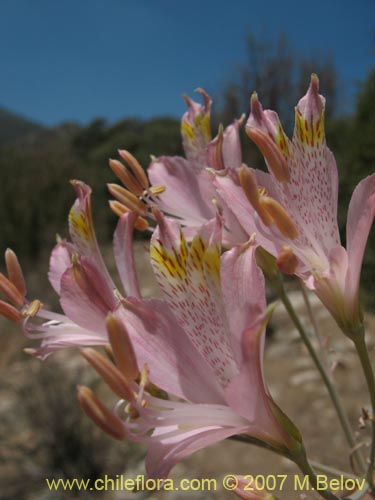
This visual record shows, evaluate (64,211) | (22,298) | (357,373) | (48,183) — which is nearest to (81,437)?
(357,373)

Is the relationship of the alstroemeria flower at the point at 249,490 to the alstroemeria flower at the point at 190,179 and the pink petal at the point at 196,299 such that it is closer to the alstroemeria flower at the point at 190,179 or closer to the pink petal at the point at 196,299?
the pink petal at the point at 196,299

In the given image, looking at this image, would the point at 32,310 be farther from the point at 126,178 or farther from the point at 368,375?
the point at 368,375

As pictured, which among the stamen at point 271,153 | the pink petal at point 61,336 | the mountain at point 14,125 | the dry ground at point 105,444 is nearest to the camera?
the stamen at point 271,153

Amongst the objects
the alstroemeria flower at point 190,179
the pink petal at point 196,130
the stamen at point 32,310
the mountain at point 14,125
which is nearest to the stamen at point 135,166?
the alstroemeria flower at point 190,179

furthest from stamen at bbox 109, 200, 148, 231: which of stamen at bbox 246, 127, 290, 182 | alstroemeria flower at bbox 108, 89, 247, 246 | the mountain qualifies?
the mountain

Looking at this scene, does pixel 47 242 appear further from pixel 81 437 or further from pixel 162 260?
pixel 162 260

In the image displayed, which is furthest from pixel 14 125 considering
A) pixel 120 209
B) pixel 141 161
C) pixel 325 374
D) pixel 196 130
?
pixel 325 374

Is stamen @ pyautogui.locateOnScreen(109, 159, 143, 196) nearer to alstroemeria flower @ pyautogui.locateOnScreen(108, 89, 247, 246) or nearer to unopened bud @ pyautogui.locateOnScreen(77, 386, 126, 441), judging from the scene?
alstroemeria flower @ pyautogui.locateOnScreen(108, 89, 247, 246)
